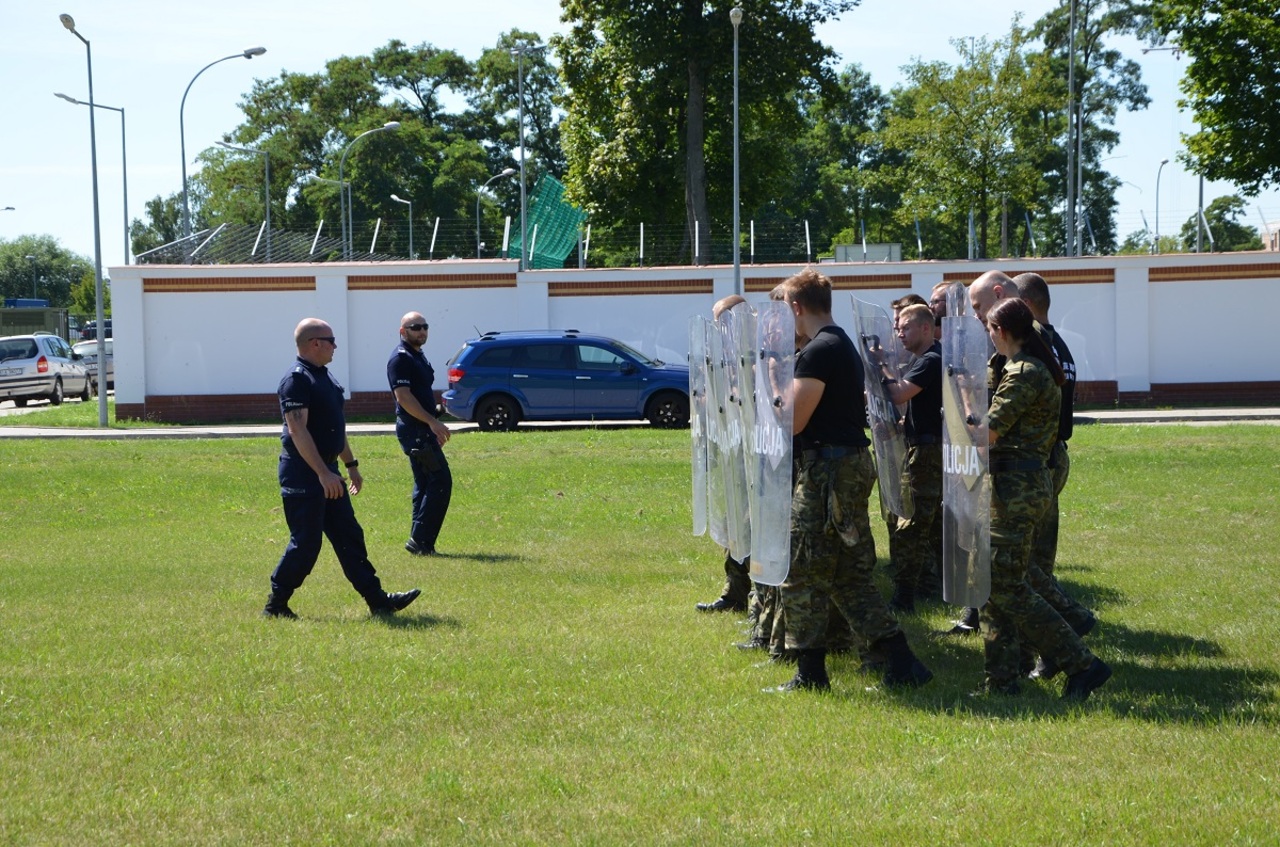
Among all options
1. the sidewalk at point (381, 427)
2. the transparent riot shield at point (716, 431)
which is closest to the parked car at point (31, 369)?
the sidewalk at point (381, 427)

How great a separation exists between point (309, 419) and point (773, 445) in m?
3.34

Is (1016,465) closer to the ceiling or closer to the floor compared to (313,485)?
closer to the ceiling

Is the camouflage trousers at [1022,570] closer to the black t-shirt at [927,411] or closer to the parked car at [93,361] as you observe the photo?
the black t-shirt at [927,411]

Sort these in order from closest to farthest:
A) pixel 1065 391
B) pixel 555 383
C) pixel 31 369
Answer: pixel 1065 391 < pixel 555 383 < pixel 31 369

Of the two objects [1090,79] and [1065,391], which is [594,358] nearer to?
[1065,391]

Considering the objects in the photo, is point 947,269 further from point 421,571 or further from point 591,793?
point 591,793

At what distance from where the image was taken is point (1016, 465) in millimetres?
6086

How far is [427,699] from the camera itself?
6.20 metres

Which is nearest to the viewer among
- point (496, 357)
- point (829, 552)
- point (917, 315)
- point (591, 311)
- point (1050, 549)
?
point (829, 552)

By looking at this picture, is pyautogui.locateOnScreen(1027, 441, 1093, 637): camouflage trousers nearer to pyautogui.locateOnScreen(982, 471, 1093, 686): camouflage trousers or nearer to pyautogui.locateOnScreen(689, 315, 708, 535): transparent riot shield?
pyautogui.locateOnScreen(982, 471, 1093, 686): camouflage trousers

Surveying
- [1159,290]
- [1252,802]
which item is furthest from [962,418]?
[1159,290]

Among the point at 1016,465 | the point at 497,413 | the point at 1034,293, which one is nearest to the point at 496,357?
the point at 497,413

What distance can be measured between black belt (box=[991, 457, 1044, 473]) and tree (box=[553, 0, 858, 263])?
3015 centimetres

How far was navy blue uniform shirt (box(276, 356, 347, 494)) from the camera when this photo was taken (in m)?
8.16
